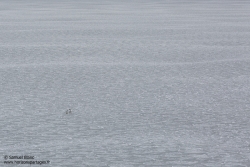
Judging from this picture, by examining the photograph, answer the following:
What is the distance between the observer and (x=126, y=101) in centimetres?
591

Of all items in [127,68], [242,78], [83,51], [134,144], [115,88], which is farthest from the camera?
[83,51]

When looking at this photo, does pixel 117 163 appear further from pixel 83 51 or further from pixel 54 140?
pixel 83 51

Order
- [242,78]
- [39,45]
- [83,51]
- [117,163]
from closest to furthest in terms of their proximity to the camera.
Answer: [117,163] → [242,78] → [83,51] → [39,45]

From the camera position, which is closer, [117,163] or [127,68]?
[117,163]

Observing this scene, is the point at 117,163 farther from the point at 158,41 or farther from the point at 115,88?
the point at 158,41

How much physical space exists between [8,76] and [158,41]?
4.48m

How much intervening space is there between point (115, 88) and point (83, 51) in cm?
328

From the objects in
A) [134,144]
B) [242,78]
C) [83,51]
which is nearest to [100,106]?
[134,144]

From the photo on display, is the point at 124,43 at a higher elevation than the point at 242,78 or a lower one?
higher

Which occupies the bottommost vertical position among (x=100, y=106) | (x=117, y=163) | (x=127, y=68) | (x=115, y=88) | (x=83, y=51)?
(x=117, y=163)

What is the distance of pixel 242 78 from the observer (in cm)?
723

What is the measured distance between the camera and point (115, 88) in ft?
21.6

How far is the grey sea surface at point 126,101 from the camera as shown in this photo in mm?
4223

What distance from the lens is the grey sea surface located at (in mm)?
4223
